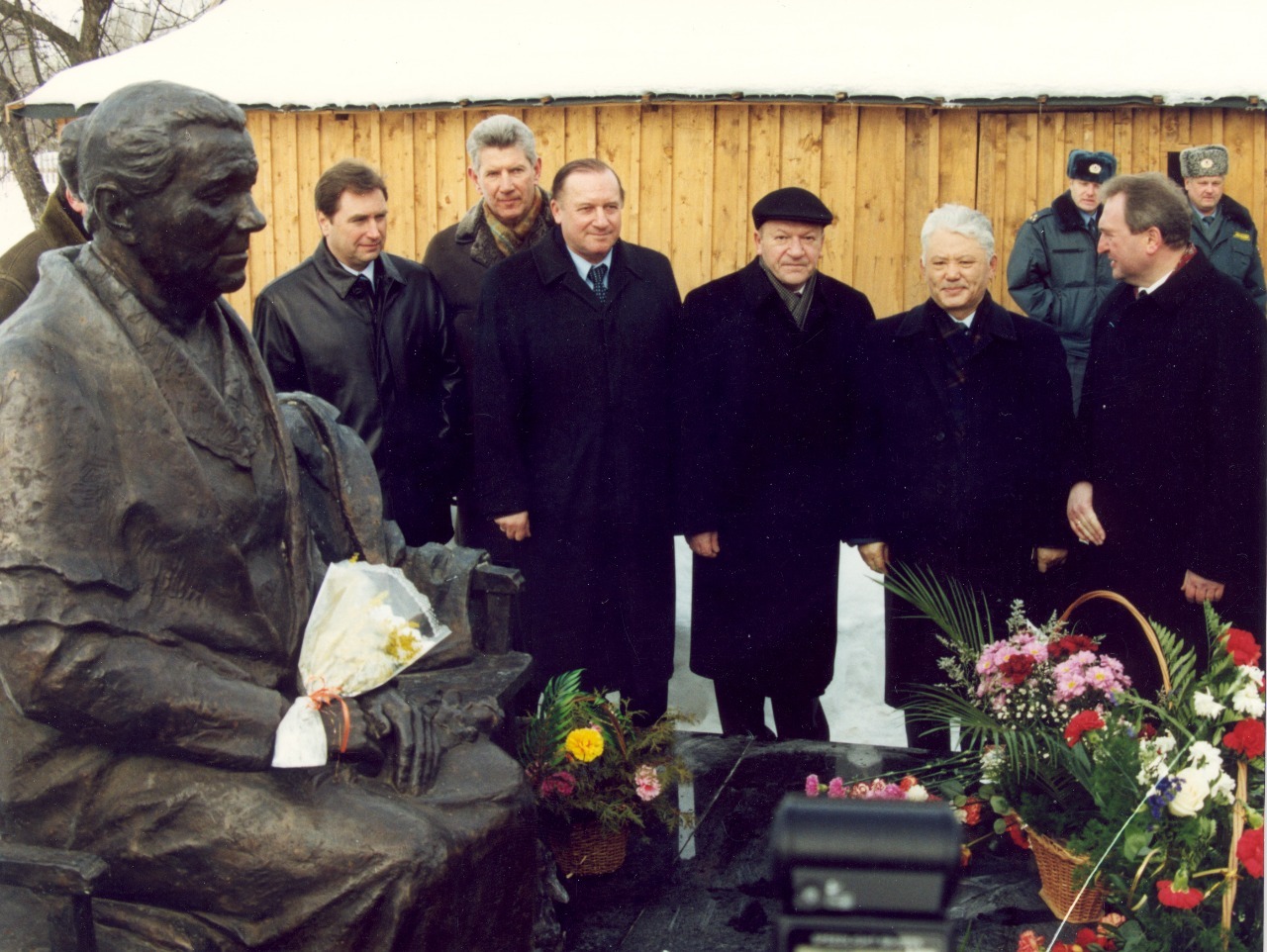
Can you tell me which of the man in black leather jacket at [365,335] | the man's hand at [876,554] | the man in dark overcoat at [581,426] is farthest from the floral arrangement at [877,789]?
the man in black leather jacket at [365,335]

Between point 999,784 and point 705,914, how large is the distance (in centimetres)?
81

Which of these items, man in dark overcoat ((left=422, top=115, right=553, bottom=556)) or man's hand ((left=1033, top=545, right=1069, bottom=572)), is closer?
man's hand ((left=1033, top=545, right=1069, bottom=572))

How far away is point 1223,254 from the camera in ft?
23.4

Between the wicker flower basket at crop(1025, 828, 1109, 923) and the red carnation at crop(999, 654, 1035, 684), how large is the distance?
387 mm

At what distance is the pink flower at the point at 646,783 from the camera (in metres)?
3.65

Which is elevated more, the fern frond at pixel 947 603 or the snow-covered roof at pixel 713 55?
the snow-covered roof at pixel 713 55

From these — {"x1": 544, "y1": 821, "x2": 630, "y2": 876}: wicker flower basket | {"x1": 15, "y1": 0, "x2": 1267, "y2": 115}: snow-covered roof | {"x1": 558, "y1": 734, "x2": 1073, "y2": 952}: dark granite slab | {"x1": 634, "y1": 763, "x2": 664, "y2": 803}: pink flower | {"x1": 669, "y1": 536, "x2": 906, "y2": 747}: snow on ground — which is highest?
{"x1": 15, "y1": 0, "x2": 1267, "y2": 115}: snow-covered roof

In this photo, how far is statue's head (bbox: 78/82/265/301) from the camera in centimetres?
245

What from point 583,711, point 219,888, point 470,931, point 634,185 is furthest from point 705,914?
point 634,185

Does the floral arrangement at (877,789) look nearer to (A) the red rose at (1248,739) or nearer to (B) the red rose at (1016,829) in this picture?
(B) the red rose at (1016,829)

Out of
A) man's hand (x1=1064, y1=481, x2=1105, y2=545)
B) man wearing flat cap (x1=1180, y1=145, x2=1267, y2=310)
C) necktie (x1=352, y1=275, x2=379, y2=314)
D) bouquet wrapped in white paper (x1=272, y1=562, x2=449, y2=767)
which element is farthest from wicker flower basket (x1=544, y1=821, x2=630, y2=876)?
man wearing flat cap (x1=1180, y1=145, x2=1267, y2=310)

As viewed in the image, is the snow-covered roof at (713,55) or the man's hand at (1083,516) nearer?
the man's hand at (1083,516)

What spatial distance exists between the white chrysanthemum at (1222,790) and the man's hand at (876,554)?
1.80m

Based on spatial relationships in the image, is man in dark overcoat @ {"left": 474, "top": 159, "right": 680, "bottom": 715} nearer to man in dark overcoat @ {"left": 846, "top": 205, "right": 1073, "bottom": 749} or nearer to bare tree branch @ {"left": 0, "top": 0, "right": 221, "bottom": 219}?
man in dark overcoat @ {"left": 846, "top": 205, "right": 1073, "bottom": 749}
